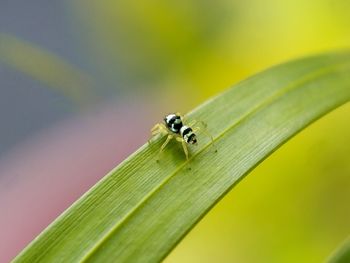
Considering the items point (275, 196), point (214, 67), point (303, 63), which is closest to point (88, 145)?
point (214, 67)

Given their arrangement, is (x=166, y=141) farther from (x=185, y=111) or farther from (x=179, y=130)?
(x=185, y=111)

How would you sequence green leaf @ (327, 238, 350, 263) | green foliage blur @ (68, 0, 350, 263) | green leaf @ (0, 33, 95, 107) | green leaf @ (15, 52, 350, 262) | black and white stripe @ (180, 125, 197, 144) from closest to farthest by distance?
green leaf @ (15, 52, 350, 262) → green leaf @ (327, 238, 350, 263) → black and white stripe @ (180, 125, 197, 144) → green foliage blur @ (68, 0, 350, 263) → green leaf @ (0, 33, 95, 107)

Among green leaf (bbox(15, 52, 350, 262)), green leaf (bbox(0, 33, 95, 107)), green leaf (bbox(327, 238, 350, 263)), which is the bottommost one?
green leaf (bbox(327, 238, 350, 263))

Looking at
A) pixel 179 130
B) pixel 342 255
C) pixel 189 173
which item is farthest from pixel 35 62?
pixel 342 255

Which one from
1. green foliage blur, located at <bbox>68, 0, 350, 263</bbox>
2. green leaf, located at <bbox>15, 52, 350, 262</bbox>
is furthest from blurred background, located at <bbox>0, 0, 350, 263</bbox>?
green leaf, located at <bbox>15, 52, 350, 262</bbox>

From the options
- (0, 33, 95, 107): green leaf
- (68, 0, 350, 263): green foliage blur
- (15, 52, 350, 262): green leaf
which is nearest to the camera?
(15, 52, 350, 262): green leaf

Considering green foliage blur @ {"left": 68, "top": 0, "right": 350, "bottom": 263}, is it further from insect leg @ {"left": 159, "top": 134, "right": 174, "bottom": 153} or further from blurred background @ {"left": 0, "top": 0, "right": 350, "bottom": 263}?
insect leg @ {"left": 159, "top": 134, "right": 174, "bottom": 153}

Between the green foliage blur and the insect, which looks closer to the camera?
the insect

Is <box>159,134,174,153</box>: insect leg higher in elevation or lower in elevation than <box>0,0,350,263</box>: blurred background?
higher

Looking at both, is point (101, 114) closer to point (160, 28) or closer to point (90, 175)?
point (90, 175)
